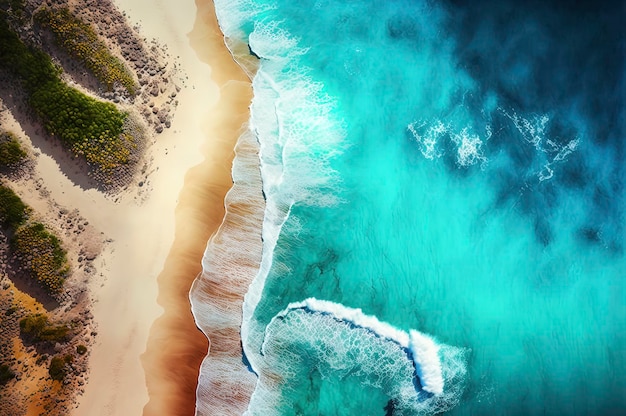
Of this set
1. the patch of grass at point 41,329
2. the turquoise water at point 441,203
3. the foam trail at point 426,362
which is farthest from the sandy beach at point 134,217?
the foam trail at point 426,362

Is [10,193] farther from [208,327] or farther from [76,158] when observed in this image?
[208,327]

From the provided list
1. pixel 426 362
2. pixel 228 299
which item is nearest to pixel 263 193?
pixel 228 299

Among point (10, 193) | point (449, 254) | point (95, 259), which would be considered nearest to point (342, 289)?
point (449, 254)

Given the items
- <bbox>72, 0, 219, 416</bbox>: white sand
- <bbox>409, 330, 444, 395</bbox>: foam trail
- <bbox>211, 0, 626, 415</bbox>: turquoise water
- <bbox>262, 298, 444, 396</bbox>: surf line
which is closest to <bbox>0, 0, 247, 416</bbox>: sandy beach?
<bbox>72, 0, 219, 416</bbox>: white sand

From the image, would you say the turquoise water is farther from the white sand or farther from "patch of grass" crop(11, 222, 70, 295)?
"patch of grass" crop(11, 222, 70, 295)

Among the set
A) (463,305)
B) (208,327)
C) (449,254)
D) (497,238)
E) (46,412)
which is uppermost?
(497,238)

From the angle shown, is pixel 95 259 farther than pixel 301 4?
No

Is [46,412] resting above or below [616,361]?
below

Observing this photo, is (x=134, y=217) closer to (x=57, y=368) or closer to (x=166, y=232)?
(x=166, y=232)
